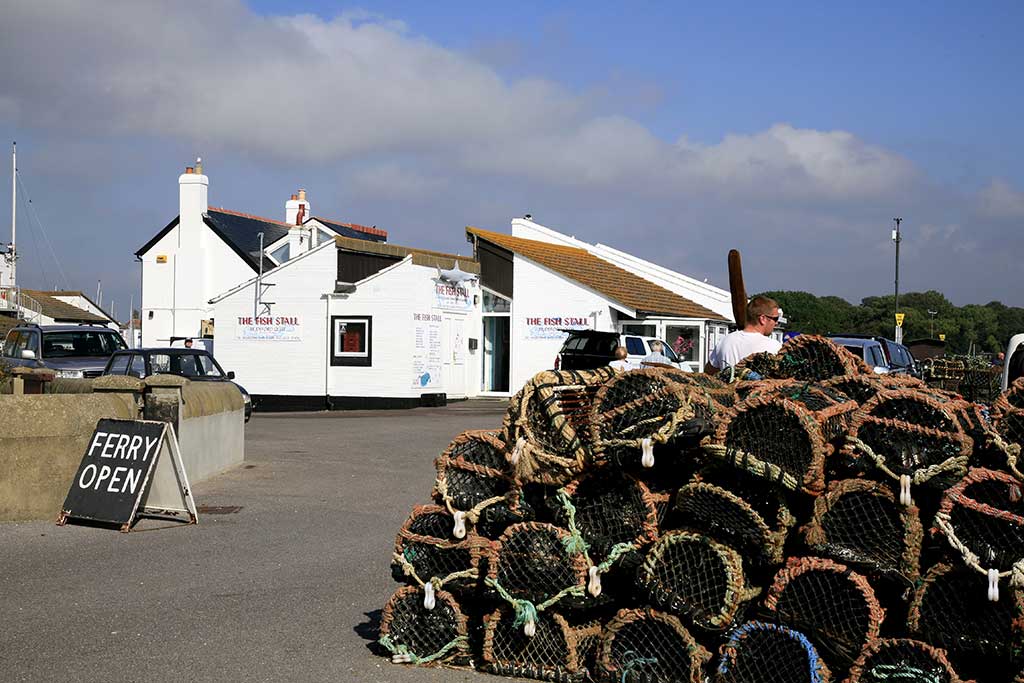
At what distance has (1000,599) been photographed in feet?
16.4

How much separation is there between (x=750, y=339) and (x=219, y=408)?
8.41 meters

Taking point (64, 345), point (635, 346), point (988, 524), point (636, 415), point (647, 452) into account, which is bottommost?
point (988, 524)

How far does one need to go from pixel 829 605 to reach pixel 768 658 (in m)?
0.38

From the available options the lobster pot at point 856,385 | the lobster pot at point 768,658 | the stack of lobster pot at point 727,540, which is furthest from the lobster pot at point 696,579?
the lobster pot at point 856,385

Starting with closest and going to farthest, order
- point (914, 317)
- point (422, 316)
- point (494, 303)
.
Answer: point (422, 316), point (494, 303), point (914, 317)

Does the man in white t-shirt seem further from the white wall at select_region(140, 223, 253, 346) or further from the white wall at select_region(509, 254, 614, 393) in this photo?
the white wall at select_region(140, 223, 253, 346)

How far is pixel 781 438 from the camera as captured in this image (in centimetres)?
555

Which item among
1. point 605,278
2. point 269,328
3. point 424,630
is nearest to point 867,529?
point 424,630

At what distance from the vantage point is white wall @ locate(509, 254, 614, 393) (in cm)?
3347

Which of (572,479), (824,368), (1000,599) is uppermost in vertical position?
(824,368)

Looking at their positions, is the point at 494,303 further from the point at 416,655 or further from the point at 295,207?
the point at 416,655

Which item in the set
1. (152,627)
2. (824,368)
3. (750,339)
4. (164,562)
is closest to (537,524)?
(824,368)

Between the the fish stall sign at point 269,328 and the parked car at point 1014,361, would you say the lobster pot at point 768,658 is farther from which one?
the the fish stall sign at point 269,328

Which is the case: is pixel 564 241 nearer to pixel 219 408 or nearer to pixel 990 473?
pixel 219 408
